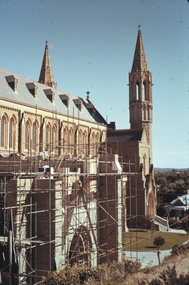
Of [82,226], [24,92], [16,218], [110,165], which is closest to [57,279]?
[16,218]

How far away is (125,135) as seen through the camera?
4200 centimetres

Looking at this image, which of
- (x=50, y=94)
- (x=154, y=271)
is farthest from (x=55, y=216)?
(x=50, y=94)

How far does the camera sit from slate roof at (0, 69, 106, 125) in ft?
95.9

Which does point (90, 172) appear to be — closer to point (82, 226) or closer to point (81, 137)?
point (82, 226)

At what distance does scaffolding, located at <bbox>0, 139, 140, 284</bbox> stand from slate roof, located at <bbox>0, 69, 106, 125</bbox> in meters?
12.1

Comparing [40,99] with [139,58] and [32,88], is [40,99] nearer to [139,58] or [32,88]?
[32,88]

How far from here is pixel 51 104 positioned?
35.0 meters

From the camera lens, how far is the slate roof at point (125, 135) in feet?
135

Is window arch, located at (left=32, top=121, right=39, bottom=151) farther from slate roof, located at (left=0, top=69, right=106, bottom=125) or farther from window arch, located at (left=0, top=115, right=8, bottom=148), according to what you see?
window arch, located at (left=0, top=115, right=8, bottom=148)

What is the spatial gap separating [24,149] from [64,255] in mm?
15536

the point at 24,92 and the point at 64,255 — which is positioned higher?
the point at 24,92

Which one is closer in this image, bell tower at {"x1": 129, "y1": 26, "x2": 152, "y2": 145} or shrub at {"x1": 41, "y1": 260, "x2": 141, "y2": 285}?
shrub at {"x1": 41, "y1": 260, "x2": 141, "y2": 285}

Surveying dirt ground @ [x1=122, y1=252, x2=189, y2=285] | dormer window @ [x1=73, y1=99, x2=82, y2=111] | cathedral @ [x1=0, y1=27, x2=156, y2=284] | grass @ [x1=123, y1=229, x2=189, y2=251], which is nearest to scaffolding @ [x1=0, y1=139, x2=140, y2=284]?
cathedral @ [x1=0, y1=27, x2=156, y2=284]

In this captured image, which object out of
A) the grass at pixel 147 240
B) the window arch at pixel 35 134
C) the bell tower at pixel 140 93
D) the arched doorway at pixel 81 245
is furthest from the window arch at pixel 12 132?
the bell tower at pixel 140 93
